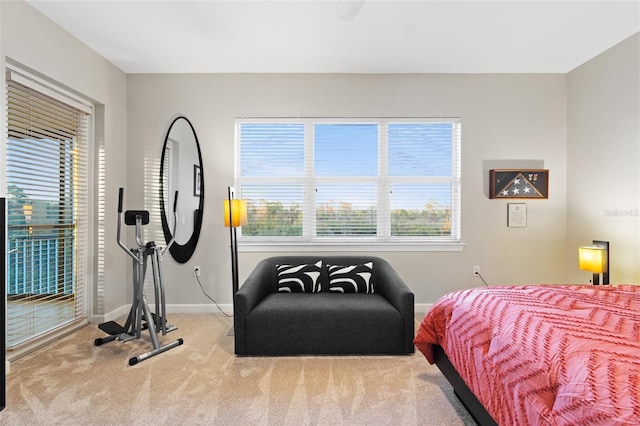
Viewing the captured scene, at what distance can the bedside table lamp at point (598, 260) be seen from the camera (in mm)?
3141

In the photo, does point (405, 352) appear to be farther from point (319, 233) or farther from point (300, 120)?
point (300, 120)

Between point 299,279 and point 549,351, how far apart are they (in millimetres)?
2270

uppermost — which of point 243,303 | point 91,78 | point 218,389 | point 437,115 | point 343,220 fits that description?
point 91,78

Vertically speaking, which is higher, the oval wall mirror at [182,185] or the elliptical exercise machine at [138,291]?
the oval wall mirror at [182,185]

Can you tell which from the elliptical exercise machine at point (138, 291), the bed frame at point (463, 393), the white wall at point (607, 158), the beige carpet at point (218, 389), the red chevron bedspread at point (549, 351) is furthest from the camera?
the white wall at point (607, 158)

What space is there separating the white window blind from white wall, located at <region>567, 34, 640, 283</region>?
5015 millimetres

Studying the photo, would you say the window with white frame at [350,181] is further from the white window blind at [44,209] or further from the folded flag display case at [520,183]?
the white window blind at [44,209]

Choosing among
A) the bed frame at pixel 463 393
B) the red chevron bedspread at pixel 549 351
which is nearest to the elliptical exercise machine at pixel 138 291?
the bed frame at pixel 463 393

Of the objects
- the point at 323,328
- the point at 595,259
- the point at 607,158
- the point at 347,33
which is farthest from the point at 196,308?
the point at 607,158

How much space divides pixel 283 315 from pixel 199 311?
1.59m

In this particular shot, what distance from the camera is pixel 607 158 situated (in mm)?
3332

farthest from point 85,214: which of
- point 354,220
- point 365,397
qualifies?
point 365,397

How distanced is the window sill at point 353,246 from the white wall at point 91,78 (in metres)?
1.34

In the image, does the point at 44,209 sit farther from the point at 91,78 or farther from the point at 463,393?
the point at 463,393
